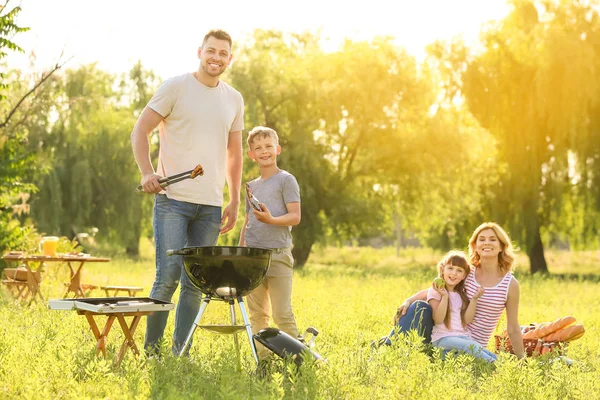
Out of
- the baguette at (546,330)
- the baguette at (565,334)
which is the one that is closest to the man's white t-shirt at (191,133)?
the baguette at (546,330)

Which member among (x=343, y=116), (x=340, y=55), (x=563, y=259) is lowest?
(x=563, y=259)

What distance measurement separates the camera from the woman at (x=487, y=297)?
22.5ft

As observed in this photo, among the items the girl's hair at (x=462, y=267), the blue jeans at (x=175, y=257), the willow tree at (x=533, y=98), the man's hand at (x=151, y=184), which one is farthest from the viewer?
the willow tree at (x=533, y=98)

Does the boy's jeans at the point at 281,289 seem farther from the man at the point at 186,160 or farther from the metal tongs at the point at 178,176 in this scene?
the metal tongs at the point at 178,176

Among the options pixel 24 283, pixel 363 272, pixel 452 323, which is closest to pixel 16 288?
pixel 24 283

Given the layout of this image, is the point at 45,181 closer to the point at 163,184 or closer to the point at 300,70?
the point at 300,70

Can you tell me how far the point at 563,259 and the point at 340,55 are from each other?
1790 centimetres

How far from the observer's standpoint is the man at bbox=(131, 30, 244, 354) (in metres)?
5.61

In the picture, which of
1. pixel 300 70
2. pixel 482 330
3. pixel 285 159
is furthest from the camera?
pixel 300 70

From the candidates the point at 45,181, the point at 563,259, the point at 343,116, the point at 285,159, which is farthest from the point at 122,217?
the point at 563,259

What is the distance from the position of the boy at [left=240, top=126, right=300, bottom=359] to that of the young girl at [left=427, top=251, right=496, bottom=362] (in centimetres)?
153

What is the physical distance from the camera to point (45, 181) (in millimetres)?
27203

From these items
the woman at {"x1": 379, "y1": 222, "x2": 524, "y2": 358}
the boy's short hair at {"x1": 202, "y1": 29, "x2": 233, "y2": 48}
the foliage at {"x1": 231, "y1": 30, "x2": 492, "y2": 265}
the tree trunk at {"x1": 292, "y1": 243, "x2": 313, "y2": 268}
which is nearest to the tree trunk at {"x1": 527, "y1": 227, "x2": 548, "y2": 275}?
the foliage at {"x1": 231, "y1": 30, "x2": 492, "y2": 265}

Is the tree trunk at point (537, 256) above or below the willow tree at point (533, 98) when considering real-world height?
below
